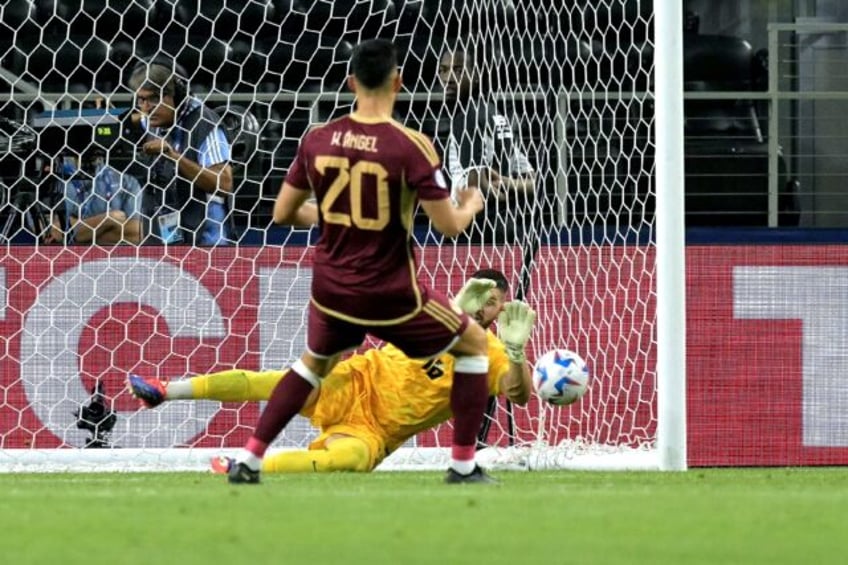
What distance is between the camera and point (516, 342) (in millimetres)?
9242

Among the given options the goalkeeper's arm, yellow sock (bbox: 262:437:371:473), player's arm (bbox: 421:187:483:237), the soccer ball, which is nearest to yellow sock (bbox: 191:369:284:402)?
yellow sock (bbox: 262:437:371:473)

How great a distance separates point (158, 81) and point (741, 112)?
4950mm

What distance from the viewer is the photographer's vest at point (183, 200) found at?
10.8 meters

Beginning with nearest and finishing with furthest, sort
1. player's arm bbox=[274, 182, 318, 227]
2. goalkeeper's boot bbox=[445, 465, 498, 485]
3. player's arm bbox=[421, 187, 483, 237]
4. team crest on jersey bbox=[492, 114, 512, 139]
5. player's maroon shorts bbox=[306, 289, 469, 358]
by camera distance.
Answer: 1. player's arm bbox=[421, 187, 483, 237]
2. player's maroon shorts bbox=[306, 289, 469, 358]
3. player's arm bbox=[274, 182, 318, 227]
4. goalkeeper's boot bbox=[445, 465, 498, 485]
5. team crest on jersey bbox=[492, 114, 512, 139]

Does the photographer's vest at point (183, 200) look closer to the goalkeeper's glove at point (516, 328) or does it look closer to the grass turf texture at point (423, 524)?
the goalkeeper's glove at point (516, 328)

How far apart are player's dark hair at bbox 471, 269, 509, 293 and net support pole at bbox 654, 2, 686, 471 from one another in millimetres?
937

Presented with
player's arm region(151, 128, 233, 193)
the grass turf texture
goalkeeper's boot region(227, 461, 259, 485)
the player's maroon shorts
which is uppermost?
player's arm region(151, 128, 233, 193)

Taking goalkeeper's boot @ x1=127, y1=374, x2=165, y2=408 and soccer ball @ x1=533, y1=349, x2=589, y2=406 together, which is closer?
goalkeeper's boot @ x1=127, y1=374, x2=165, y2=408

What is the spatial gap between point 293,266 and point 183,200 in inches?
29.8

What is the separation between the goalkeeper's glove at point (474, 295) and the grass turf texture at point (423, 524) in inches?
73.1

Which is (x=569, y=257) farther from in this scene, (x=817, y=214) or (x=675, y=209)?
(x=817, y=214)

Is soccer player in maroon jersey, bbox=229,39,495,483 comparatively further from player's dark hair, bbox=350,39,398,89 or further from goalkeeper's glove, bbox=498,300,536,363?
goalkeeper's glove, bbox=498,300,536,363

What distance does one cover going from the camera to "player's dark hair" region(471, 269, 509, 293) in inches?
385

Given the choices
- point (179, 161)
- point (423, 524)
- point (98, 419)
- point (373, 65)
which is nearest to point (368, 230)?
point (373, 65)
